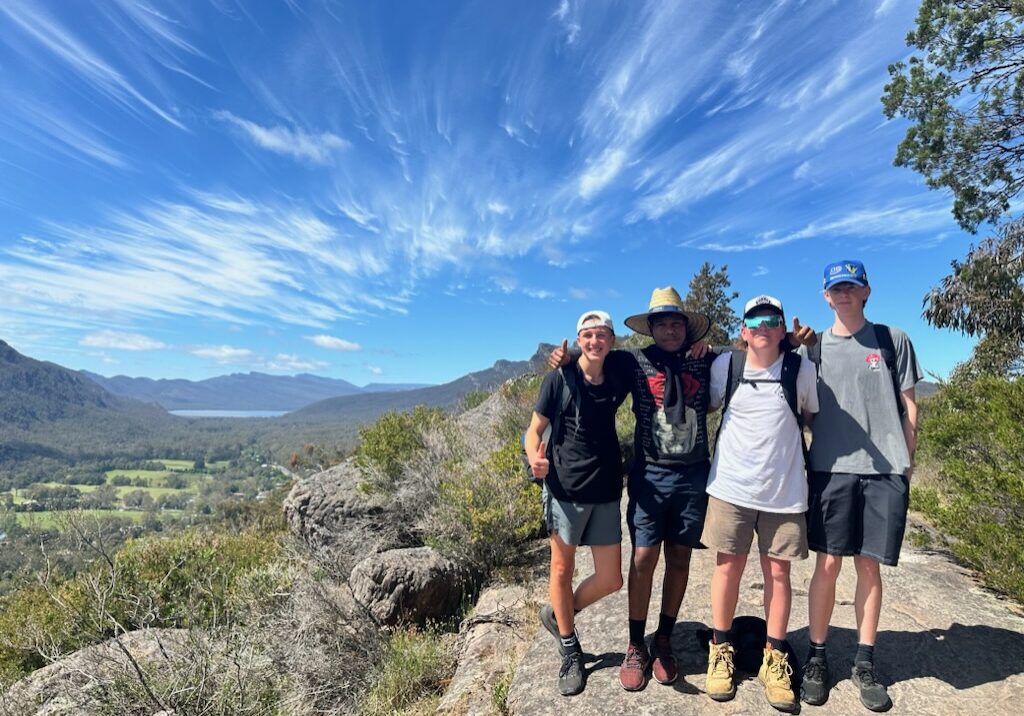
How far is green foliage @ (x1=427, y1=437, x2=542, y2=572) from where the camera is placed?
594cm

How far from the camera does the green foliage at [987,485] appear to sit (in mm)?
3693

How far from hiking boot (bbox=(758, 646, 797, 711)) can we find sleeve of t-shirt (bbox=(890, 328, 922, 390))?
1559mm

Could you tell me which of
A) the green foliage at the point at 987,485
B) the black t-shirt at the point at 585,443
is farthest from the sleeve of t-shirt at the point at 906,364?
the green foliage at the point at 987,485

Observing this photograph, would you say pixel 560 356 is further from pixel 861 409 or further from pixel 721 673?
pixel 721 673

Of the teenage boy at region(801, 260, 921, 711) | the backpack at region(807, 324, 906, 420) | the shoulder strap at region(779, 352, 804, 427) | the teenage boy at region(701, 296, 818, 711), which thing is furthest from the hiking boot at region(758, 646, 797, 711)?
the backpack at region(807, 324, 906, 420)

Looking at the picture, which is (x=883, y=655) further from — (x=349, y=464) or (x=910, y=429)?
(x=349, y=464)

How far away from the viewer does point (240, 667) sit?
3.78 metres

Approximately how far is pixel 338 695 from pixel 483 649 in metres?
1.33

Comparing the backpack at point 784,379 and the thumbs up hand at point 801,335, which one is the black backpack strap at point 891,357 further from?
the backpack at point 784,379

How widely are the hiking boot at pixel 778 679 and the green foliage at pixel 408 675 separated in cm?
248

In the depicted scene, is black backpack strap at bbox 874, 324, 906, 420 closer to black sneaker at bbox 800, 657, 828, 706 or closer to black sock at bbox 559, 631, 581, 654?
black sneaker at bbox 800, 657, 828, 706

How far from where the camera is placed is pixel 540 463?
269 cm

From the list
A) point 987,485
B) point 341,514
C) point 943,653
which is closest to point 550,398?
point 943,653

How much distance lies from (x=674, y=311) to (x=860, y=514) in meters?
1.41
